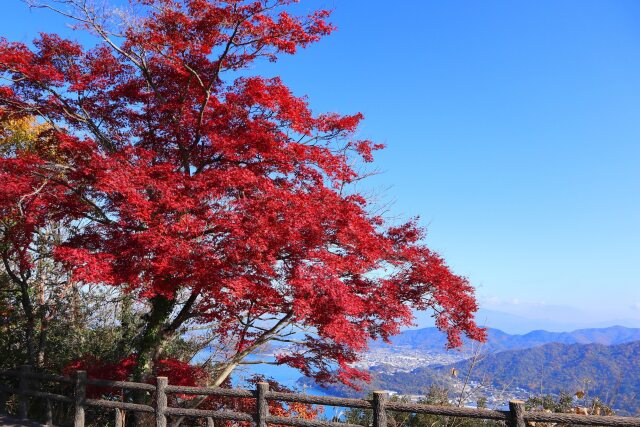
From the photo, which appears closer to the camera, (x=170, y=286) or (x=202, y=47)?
(x=170, y=286)

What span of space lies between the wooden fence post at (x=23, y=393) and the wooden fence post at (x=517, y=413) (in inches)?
382

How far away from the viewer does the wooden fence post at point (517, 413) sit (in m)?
5.97

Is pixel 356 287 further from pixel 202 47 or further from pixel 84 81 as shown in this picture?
pixel 84 81

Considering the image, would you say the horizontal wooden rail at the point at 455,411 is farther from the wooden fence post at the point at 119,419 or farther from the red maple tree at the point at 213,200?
the wooden fence post at the point at 119,419

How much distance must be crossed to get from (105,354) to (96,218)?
584 centimetres

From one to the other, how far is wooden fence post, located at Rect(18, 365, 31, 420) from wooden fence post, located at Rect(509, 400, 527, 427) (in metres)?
9.69

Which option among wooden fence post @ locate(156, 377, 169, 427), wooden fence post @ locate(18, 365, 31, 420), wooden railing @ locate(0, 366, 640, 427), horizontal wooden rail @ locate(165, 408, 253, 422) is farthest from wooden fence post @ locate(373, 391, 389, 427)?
wooden fence post @ locate(18, 365, 31, 420)

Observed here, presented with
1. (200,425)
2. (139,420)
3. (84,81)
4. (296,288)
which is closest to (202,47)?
(84,81)

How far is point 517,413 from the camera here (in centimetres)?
602

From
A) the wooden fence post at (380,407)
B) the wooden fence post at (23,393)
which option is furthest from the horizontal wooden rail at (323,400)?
the wooden fence post at (23,393)

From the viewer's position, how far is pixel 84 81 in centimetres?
930

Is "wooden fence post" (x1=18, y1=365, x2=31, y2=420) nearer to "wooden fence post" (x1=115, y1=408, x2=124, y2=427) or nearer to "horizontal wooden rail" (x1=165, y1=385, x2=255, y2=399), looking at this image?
"wooden fence post" (x1=115, y1=408, x2=124, y2=427)

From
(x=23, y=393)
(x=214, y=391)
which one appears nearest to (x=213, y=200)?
(x=214, y=391)

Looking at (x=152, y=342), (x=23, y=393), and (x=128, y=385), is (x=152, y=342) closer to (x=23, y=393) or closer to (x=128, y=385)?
(x=128, y=385)
